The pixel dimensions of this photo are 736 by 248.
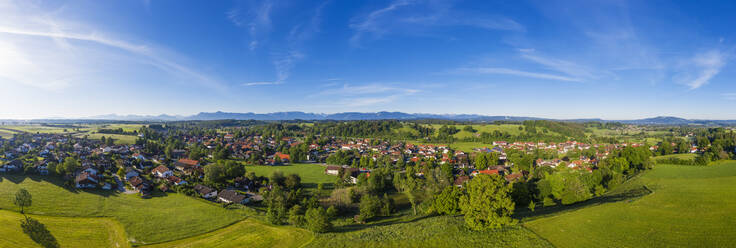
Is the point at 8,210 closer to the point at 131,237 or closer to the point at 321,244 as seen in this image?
the point at 131,237

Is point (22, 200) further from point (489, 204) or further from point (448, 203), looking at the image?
point (489, 204)

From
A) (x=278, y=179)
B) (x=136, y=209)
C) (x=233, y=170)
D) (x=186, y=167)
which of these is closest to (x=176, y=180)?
(x=233, y=170)

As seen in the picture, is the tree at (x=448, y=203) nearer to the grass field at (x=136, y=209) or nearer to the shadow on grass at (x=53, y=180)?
the grass field at (x=136, y=209)

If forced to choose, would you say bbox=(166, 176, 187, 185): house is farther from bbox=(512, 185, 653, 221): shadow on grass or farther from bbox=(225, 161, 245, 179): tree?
bbox=(512, 185, 653, 221): shadow on grass

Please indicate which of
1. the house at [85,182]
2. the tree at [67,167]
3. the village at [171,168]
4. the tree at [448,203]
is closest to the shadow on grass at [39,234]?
the village at [171,168]

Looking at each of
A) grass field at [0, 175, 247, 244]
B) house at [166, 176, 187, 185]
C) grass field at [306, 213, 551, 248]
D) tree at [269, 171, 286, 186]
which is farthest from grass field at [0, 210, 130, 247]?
tree at [269, 171, 286, 186]

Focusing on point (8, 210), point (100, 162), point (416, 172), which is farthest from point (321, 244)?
point (100, 162)
